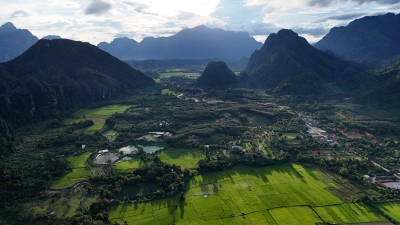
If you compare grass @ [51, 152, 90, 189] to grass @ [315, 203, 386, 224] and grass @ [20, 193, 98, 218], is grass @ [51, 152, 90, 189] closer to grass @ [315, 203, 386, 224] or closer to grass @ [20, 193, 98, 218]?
grass @ [20, 193, 98, 218]

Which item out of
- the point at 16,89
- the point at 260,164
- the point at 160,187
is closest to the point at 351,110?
the point at 260,164

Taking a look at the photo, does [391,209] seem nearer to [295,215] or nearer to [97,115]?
[295,215]

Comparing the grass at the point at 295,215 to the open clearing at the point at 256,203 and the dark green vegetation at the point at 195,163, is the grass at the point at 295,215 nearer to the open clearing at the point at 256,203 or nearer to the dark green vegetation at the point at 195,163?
the open clearing at the point at 256,203

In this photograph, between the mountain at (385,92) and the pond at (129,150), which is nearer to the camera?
the pond at (129,150)

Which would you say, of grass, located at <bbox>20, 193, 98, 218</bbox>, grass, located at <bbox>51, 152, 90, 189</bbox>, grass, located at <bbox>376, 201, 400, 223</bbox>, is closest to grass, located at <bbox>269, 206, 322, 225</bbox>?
grass, located at <bbox>376, 201, 400, 223</bbox>

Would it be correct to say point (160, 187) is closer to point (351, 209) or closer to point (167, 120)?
point (351, 209)

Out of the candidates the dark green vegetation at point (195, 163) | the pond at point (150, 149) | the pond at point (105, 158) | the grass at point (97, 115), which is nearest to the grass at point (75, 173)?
the dark green vegetation at point (195, 163)
